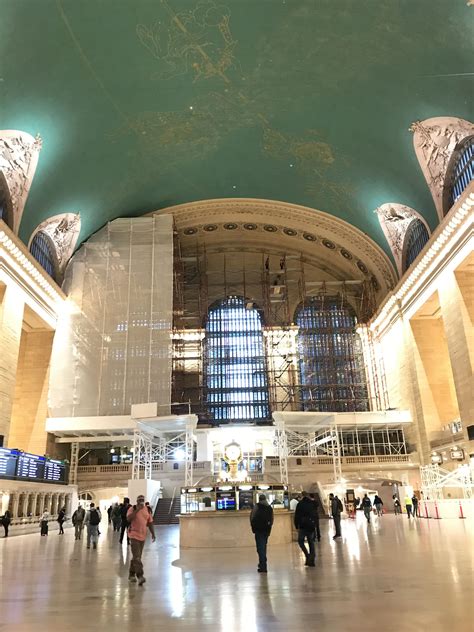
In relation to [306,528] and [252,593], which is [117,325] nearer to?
[306,528]

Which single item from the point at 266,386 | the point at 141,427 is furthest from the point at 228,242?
the point at 141,427

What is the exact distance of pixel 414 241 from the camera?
2234 centimetres

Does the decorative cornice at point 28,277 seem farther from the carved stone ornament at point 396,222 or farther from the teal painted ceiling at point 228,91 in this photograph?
the carved stone ornament at point 396,222

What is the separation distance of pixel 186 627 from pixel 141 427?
16.6 m

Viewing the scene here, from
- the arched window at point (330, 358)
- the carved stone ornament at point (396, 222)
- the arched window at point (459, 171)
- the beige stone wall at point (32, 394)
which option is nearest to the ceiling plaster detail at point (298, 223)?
the carved stone ornament at point (396, 222)

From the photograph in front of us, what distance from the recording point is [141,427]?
768 inches

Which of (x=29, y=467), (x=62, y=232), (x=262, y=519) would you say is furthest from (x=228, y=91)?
(x=262, y=519)

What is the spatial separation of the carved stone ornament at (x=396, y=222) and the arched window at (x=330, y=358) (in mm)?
7161

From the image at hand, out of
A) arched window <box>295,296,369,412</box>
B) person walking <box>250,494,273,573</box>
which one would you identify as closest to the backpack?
person walking <box>250,494,273,573</box>

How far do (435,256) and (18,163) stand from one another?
15.4 metres

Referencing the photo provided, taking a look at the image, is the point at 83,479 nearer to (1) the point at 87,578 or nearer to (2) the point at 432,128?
(1) the point at 87,578

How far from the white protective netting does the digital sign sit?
10.3ft

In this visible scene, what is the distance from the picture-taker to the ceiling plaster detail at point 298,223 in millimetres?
25578

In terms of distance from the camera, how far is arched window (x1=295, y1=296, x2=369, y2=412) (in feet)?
94.1
